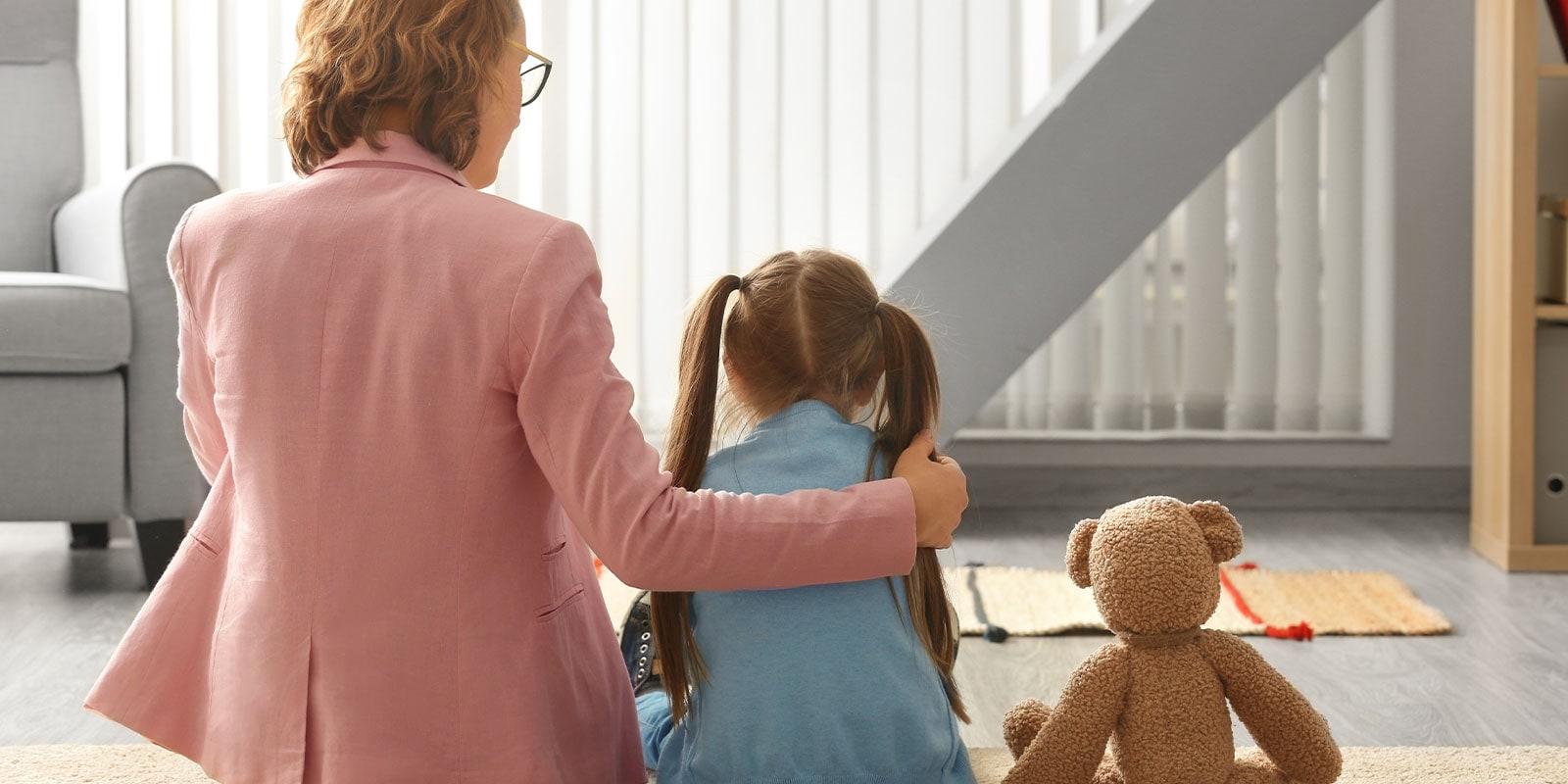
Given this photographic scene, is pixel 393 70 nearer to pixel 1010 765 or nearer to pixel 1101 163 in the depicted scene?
pixel 1010 765

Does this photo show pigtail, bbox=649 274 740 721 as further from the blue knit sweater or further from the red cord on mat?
the red cord on mat

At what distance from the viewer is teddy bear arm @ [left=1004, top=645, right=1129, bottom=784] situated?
1.04m

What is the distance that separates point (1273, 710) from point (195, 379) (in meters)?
0.80

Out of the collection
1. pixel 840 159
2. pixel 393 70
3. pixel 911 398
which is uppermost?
pixel 840 159

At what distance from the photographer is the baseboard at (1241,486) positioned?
8.66 feet

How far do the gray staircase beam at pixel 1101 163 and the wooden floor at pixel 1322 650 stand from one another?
397mm

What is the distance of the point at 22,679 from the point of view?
1.52m

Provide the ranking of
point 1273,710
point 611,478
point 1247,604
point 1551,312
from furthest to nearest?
point 1551,312
point 1247,604
point 1273,710
point 611,478

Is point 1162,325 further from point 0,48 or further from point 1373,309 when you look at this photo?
point 0,48

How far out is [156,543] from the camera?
1.95m

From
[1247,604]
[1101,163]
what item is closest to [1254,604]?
[1247,604]

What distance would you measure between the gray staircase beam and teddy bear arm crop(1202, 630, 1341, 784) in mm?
951

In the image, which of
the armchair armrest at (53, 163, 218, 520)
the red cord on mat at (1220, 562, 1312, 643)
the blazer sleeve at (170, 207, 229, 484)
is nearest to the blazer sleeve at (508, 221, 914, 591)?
the blazer sleeve at (170, 207, 229, 484)

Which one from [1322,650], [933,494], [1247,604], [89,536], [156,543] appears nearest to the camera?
[933,494]
